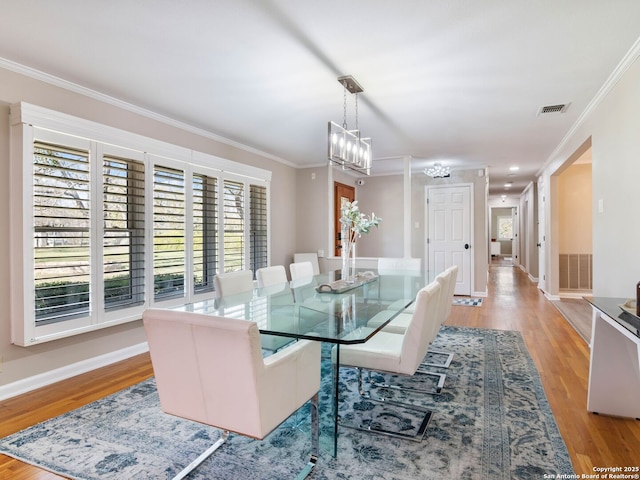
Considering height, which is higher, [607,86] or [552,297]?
[607,86]

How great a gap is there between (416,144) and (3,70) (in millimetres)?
4306

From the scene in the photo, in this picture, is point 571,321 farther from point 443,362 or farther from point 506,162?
point 506,162

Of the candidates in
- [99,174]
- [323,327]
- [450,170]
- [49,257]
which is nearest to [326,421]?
[323,327]

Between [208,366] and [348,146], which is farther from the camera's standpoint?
[348,146]

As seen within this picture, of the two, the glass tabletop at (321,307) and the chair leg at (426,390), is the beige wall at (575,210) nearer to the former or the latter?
the glass tabletop at (321,307)

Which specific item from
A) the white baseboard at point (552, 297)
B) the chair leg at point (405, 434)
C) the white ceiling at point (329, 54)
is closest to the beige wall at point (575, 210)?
the white baseboard at point (552, 297)

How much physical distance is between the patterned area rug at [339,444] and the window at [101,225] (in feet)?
2.89

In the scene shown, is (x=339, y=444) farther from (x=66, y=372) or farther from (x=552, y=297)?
(x=552, y=297)

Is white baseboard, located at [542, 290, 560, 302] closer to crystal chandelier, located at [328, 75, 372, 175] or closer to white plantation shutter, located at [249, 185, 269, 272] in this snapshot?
crystal chandelier, located at [328, 75, 372, 175]

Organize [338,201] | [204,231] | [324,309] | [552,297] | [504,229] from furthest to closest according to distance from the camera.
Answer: [504,229] → [338,201] → [552,297] → [204,231] → [324,309]

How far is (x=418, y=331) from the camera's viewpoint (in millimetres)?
1996

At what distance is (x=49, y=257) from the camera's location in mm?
2818

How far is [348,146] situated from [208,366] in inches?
88.4

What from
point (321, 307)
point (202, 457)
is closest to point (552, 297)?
point (321, 307)
